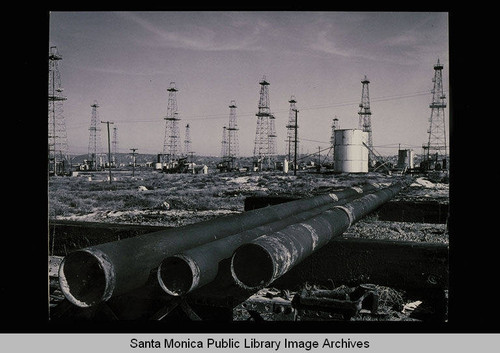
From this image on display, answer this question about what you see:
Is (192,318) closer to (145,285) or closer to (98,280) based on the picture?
(145,285)

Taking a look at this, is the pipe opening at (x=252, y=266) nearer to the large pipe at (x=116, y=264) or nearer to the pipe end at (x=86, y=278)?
the large pipe at (x=116, y=264)

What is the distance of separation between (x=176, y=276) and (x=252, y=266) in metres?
0.52

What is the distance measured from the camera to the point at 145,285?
2.96 metres

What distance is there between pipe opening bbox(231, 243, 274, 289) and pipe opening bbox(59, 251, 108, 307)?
83cm

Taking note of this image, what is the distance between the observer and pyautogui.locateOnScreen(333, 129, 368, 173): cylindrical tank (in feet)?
126

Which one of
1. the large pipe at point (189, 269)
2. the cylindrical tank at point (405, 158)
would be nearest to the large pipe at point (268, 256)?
the large pipe at point (189, 269)

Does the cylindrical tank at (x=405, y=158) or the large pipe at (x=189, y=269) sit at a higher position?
the cylindrical tank at (x=405, y=158)

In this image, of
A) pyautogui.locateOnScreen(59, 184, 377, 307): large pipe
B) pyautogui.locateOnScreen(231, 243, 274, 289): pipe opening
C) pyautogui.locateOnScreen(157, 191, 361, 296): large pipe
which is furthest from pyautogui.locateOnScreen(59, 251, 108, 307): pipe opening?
pyautogui.locateOnScreen(231, 243, 274, 289): pipe opening

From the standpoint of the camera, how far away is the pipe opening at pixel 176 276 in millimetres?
2617

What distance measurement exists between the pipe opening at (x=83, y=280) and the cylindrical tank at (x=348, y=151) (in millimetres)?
37219

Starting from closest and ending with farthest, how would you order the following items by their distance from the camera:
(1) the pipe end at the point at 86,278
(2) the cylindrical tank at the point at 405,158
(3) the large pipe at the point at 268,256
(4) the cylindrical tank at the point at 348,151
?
(1) the pipe end at the point at 86,278 < (3) the large pipe at the point at 268,256 < (4) the cylindrical tank at the point at 348,151 < (2) the cylindrical tank at the point at 405,158

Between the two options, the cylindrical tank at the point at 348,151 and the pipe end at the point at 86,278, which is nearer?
the pipe end at the point at 86,278
